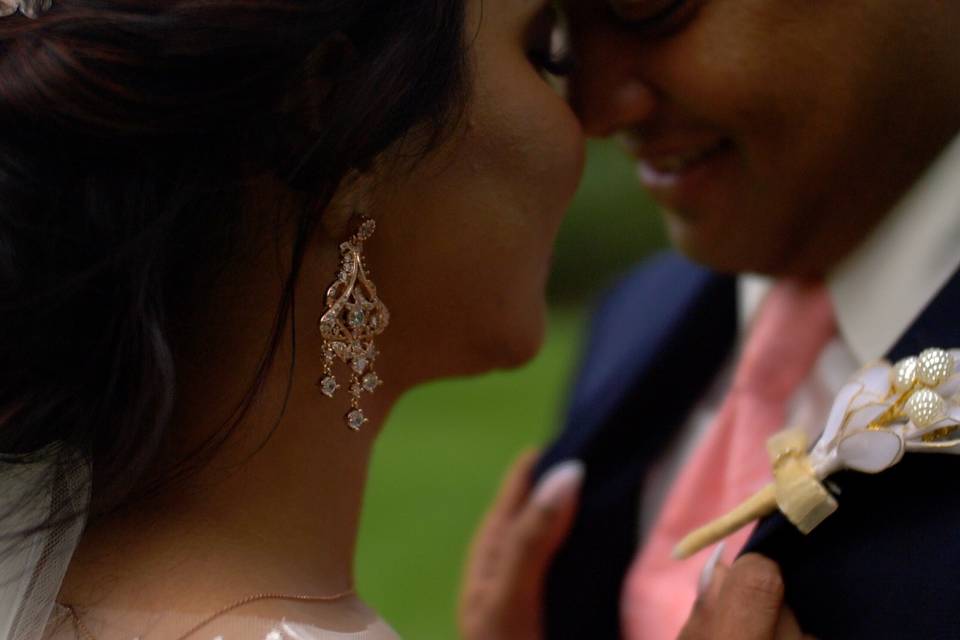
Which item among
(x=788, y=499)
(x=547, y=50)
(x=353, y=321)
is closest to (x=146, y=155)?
(x=353, y=321)

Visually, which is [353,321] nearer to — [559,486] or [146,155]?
[146,155]

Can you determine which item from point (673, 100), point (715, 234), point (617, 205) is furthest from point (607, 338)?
point (617, 205)

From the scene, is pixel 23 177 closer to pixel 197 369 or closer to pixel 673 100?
pixel 197 369

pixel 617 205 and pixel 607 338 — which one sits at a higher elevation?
pixel 607 338

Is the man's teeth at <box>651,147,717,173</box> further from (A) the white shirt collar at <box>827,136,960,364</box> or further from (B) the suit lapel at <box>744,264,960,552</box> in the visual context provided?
(B) the suit lapel at <box>744,264,960,552</box>

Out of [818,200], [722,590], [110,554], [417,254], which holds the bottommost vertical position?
[722,590]

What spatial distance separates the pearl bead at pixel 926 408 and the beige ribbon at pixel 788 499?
0.12 metres

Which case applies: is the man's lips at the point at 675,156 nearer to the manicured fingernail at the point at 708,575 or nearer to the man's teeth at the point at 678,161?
the man's teeth at the point at 678,161

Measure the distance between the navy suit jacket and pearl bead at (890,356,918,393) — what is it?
0.17 ft

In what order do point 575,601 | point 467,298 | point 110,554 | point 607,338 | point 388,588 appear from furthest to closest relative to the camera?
point 388,588, point 607,338, point 575,601, point 467,298, point 110,554

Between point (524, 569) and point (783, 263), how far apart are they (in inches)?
25.4

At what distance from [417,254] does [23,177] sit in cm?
41

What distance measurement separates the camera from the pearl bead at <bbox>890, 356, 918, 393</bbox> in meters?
1.16

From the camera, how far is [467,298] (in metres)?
1.31
